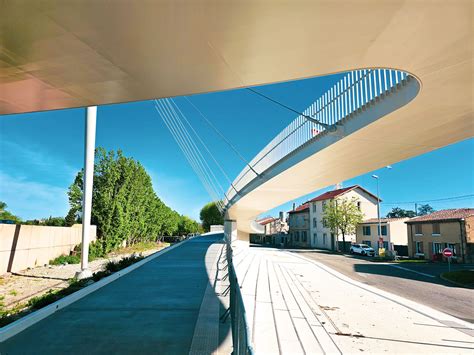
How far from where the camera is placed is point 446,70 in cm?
552

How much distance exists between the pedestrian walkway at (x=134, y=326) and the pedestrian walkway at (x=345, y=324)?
87cm

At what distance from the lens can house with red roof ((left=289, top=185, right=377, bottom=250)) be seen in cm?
5134

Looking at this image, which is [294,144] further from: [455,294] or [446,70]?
[455,294]

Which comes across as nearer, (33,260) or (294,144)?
(294,144)

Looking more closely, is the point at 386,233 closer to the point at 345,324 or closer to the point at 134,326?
the point at 345,324

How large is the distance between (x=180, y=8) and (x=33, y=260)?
18503 millimetres

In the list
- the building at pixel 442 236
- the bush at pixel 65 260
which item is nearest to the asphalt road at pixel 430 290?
the building at pixel 442 236

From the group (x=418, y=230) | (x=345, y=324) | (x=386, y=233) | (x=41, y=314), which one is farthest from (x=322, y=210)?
(x=41, y=314)

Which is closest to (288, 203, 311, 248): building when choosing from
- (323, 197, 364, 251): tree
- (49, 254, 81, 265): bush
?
(323, 197, 364, 251): tree

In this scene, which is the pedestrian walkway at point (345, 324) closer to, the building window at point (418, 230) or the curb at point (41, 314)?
the curb at point (41, 314)

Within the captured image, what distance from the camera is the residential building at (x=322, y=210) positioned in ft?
169

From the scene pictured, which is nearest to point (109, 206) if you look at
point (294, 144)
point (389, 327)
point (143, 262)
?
point (143, 262)

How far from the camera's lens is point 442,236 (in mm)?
32688

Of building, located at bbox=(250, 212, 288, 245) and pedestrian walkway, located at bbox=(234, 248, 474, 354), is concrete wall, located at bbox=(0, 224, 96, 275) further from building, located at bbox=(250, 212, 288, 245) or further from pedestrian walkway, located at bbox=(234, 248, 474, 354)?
building, located at bbox=(250, 212, 288, 245)
